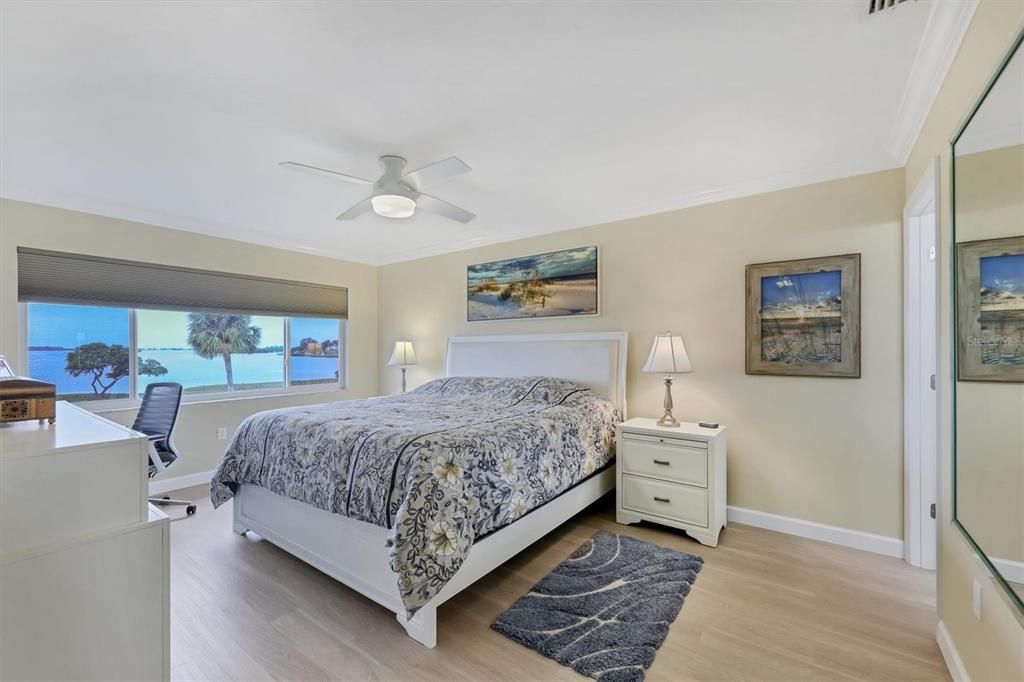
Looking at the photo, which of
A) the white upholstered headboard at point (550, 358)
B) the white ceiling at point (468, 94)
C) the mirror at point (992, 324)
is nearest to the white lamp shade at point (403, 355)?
the white upholstered headboard at point (550, 358)

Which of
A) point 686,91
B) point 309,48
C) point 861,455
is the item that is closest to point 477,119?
point 309,48

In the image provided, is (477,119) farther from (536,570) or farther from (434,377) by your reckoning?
(434,377)

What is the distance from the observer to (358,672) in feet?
5.52

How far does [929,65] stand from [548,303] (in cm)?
275

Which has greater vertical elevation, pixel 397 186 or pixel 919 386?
pixel 397 186

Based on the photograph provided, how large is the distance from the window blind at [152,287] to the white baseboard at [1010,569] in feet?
17.0

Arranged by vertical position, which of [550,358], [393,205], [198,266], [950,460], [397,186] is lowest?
[950,460]

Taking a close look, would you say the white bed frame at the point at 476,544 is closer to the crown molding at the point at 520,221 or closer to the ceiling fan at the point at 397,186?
the crown molding at the point at 520,221

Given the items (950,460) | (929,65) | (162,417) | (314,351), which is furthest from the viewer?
(314,351)

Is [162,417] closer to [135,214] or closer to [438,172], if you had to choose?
[135,214]

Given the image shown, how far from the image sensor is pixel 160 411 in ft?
10.5

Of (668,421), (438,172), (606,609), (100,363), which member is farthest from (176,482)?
(668,421)

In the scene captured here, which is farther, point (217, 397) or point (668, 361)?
point (217, 397)

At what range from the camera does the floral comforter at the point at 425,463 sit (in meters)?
1.79
